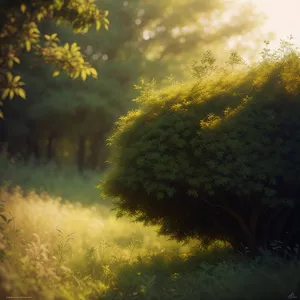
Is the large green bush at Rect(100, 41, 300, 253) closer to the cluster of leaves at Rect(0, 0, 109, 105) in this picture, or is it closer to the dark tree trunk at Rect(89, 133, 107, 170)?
the cluster of leaves at Rect(0, 0, 109, 105)

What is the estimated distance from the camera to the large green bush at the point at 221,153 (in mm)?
10312

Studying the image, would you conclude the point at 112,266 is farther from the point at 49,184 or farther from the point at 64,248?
the point at 49,184

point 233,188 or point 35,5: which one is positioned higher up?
point 35,5

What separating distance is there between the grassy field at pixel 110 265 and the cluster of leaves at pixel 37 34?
270 cm

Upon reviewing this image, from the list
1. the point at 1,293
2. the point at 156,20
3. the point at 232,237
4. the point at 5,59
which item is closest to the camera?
the point at 5,59

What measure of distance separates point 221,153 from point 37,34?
5087mm

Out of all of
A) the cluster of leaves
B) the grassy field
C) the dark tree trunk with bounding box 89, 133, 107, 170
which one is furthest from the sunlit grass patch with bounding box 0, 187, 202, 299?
the dark tree trunk with bounding box 89, 133, 107, 170

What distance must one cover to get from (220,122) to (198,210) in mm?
2561

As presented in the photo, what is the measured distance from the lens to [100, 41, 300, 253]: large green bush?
10312 mm

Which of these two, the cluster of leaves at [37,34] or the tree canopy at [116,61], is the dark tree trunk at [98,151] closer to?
the tree canopy at [116,61]

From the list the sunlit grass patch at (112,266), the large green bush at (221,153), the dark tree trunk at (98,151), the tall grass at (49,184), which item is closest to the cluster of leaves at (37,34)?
the sunlit grass patch at (112,266)

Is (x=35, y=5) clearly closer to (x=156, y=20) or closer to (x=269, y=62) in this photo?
(x=269, y=62)

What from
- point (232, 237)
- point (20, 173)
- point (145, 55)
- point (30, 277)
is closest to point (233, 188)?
point (232, 237)

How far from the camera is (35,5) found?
6.23 meters
